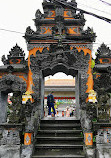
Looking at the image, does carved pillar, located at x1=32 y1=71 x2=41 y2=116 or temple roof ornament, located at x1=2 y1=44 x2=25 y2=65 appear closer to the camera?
carved pillar, located at x1=32 y1=71 x2=41 y2=116

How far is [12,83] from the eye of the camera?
8102 millimetres

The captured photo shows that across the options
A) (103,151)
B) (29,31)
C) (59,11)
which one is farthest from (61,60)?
(103,151)

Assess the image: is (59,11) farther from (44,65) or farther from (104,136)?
(104,136)

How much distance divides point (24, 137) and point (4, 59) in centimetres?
490

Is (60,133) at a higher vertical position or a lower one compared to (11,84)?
lower

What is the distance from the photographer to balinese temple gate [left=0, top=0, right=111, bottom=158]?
697 cm

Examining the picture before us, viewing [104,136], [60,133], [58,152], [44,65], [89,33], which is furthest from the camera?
[89,33]

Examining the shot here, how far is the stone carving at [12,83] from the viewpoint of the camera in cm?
795

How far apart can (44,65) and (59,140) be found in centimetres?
392

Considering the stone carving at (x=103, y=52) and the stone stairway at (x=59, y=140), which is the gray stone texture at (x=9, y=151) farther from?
the stone carving at (x=103, y=52)

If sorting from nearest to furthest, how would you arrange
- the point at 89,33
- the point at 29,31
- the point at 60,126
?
1. the point at 60,126
2. the point at 89,33
3. the point at 29,31

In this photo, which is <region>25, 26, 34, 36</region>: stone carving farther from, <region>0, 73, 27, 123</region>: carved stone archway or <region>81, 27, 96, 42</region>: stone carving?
<region>81, 27, 96, 42</region>: stone carving

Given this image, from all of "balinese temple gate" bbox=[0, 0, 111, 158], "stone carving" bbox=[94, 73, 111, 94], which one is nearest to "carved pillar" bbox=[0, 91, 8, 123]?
"balinese temple gate" bbox=[0, 0, 111, 158]

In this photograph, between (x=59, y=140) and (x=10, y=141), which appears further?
(x=59, y=140)
